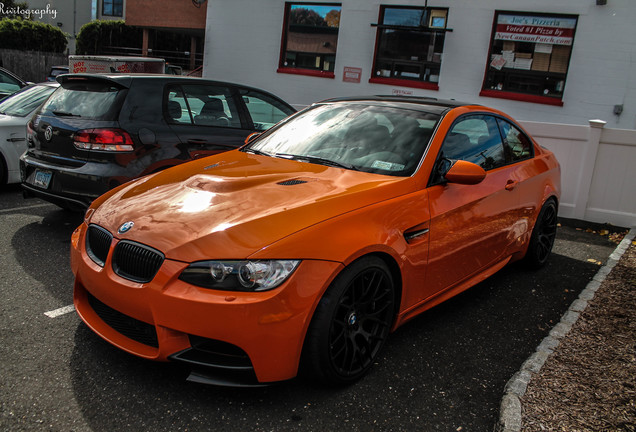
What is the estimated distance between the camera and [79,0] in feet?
132

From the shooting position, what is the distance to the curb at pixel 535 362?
2.72 m

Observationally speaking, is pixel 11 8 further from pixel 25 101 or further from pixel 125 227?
pixel 125 227

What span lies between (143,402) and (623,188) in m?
7.26

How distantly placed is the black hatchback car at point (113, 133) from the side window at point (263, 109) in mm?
473

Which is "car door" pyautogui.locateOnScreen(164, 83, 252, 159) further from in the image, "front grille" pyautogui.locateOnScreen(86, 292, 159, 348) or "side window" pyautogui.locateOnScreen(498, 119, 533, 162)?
"side window" pyautogui.locateOnScreen(498, 119, 533, 162)

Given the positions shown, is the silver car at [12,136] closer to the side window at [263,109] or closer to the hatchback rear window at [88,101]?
the hatchback rear window at [88,101]

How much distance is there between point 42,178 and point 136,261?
3.01 meters

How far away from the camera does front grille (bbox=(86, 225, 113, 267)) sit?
295 cm

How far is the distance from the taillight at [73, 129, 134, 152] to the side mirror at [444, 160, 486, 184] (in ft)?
10.1

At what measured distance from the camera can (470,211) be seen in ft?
12.3

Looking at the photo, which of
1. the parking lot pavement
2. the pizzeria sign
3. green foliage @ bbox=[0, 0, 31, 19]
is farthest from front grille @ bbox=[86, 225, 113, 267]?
green foliage @ bbox=[0, 0, 31, 19]

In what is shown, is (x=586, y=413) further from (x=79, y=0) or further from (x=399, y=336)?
(x=79, y=0)

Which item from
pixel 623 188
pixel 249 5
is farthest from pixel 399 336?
pixel 249 5

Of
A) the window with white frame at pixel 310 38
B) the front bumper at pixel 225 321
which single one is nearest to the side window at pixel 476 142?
the front bumper at pixel 225 321
